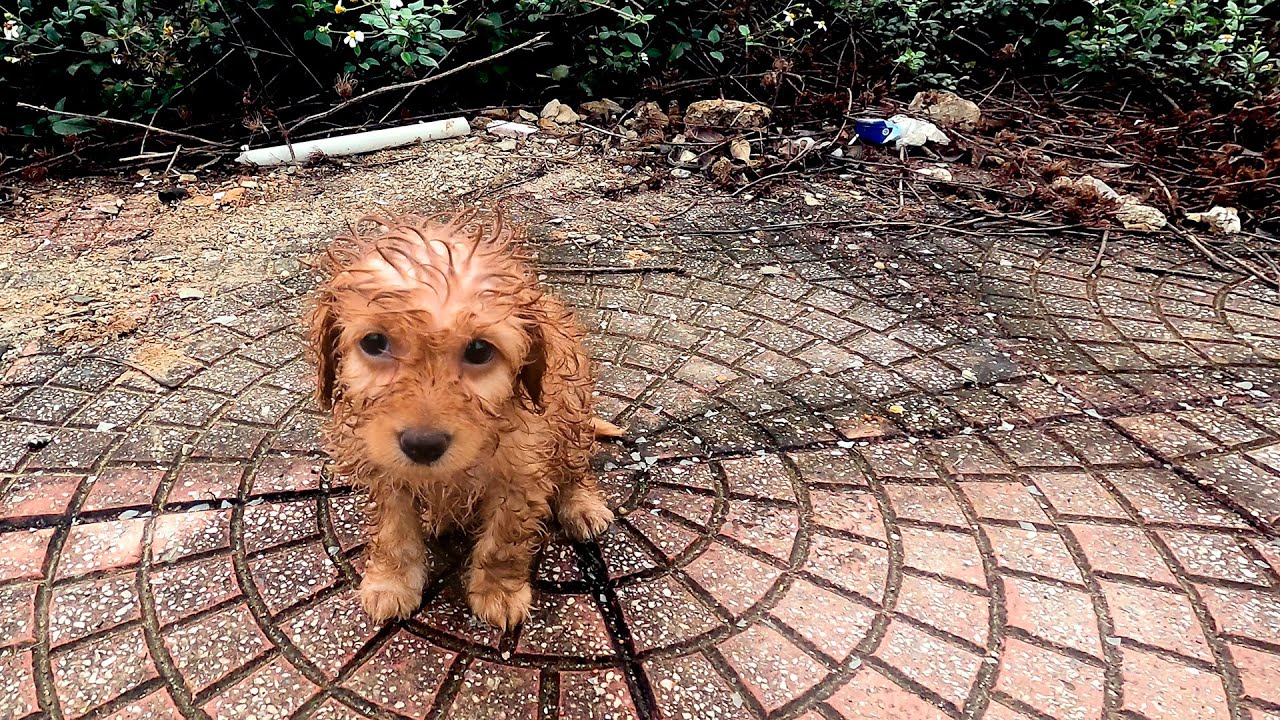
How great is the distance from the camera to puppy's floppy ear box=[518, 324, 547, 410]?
220 cm

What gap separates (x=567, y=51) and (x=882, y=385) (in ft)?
16.6

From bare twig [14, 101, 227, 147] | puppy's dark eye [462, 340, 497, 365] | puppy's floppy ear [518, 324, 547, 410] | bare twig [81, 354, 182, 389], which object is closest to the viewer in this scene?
puppy's dark eye [462, 340, 497, 365]

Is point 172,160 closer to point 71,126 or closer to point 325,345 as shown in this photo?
point 71,126

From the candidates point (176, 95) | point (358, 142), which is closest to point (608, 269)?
point (358, 142)

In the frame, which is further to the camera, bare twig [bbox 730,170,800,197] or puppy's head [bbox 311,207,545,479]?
bare twig [bbox 730,170,800,197]

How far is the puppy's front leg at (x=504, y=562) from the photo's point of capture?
2430 millimetres

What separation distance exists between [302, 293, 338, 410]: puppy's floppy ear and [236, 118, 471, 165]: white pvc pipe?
13.9ft

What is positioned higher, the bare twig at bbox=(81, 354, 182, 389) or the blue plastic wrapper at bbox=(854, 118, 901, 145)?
the bare twig at bbox=(81, 354, 182, 389)

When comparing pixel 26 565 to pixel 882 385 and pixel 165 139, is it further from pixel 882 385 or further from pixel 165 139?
pixel 165 139

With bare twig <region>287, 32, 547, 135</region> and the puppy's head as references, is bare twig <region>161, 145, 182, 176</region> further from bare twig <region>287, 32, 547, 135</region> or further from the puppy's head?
the puppy's head

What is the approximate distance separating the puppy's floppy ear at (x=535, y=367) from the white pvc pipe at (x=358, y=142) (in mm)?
4697

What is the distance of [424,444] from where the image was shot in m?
1.88

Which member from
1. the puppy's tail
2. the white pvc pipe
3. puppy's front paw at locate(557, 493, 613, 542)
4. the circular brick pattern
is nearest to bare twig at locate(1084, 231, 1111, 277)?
the circular brick pattern

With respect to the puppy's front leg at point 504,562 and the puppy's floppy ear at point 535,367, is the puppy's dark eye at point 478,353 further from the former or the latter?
the puppy's front leg at point 504,562
